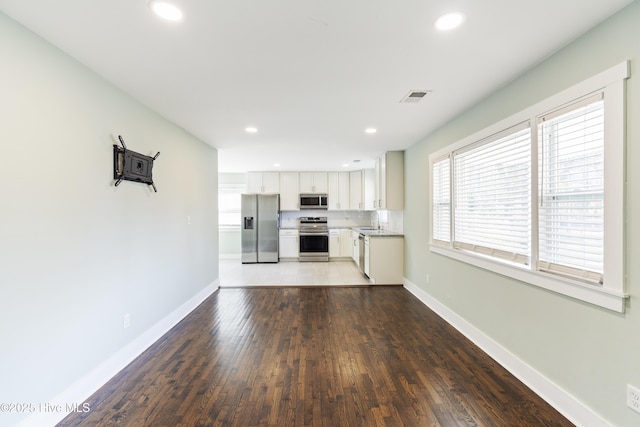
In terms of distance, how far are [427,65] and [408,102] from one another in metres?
0.72

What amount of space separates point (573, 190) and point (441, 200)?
1.88m

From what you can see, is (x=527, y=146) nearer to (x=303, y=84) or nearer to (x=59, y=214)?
(x=303, y=84)

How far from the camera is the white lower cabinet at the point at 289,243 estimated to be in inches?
295

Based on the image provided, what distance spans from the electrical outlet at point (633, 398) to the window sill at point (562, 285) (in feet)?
1.25

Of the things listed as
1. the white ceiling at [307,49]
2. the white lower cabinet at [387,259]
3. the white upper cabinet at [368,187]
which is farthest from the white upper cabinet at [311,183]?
the white ceiling at [307,49]

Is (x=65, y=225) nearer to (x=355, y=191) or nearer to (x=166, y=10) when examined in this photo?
(x=166, y=10)

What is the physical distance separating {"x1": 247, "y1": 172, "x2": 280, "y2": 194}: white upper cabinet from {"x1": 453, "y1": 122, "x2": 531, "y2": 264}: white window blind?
5.03m

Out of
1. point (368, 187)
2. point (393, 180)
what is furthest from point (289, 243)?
point (393, 180)

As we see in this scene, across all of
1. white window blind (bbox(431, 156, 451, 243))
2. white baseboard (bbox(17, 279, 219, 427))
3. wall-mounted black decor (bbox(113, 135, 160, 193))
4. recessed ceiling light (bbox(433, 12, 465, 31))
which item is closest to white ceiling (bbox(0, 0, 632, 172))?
recessed ceiling light (bbox(433, 12, 465, 31))

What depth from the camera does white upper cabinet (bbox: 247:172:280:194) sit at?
749cm

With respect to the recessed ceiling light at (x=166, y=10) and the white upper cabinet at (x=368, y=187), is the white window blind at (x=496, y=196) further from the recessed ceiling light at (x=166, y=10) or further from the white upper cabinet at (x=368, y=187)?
the white upper cabinet at (x=368, y=187)

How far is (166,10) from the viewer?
1.50 m

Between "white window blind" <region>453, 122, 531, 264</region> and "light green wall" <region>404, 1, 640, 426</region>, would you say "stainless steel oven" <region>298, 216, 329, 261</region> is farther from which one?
"light green wall" <region>404, 1, 640, 426</region>

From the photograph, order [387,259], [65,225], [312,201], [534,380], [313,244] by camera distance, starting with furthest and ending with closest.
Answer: [312,201] → [313,244] → [387,259] → [534,380] → [65,225]
